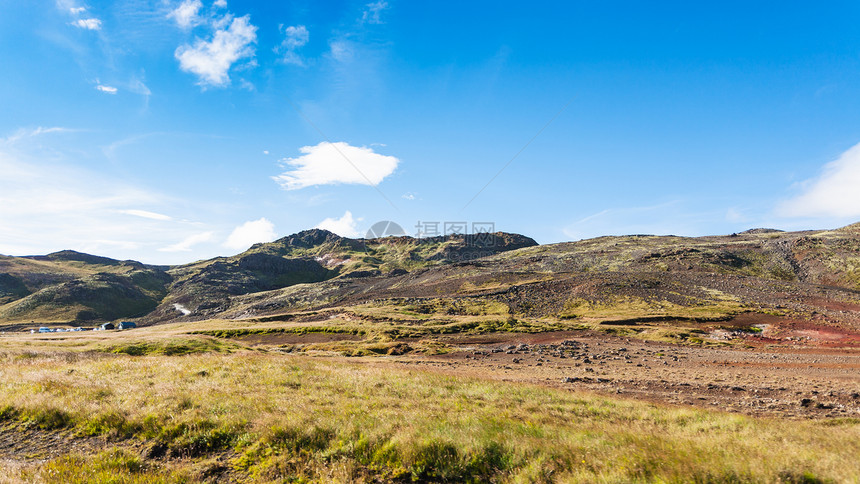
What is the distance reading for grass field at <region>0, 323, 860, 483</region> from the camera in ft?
25.1

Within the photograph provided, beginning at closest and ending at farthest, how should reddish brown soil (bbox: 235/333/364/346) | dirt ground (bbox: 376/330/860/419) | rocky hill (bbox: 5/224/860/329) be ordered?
1. dirt ground (bbox: 376/330/860/419)
2. reddish brown soil (bbox: 235/333/364/346)
3. rocky hill (bbox: 5/224/860/329)

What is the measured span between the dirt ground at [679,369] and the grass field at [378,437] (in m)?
3.85

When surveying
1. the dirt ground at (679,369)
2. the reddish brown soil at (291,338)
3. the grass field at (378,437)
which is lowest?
the reddish brown soil at (291,338)

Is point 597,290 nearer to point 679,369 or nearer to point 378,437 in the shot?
point 679,369

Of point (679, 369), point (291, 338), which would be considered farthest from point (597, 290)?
point (291, 338)

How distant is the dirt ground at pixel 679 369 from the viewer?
699 inches

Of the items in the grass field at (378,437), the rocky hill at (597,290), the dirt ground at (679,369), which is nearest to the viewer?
the grass field at (378,437)

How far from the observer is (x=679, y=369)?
26.7 meters

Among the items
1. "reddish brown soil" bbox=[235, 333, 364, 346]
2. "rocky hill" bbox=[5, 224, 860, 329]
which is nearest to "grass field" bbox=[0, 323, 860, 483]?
"reddish brown soil" bbox=[235, 333, 364, 346]

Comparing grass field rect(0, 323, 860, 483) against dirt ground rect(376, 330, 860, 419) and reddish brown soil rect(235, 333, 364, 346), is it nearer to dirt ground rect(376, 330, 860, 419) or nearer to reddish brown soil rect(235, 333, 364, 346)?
dirt ground rect(376, 330, 860, 419)

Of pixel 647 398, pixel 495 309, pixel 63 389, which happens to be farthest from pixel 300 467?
pixel 495 309

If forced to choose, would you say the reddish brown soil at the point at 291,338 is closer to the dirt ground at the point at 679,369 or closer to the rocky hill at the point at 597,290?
the dirt ground at the point at 679,369

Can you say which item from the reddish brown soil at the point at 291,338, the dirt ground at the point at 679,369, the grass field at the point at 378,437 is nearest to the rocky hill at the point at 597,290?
the dirt ground at the point at 679,369

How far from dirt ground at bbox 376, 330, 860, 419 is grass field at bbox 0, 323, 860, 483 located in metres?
3.85
